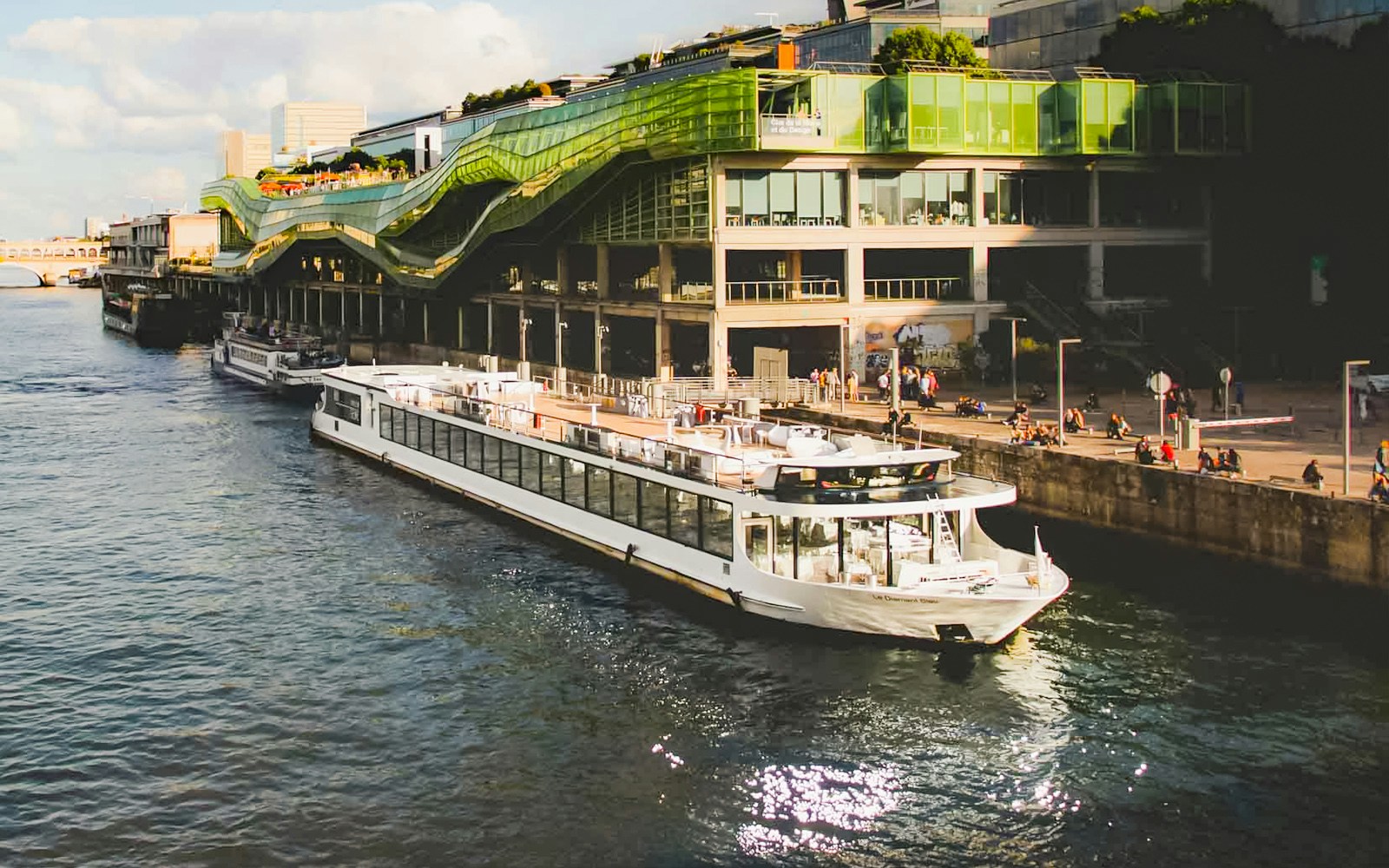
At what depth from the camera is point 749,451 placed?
154ft

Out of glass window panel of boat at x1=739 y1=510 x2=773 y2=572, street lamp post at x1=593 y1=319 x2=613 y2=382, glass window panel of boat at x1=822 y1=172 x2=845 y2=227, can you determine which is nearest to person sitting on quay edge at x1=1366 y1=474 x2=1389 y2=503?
glass window panel of boat at x1=739 y1=510 x2=773 y2=572

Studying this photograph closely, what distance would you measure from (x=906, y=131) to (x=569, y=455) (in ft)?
115

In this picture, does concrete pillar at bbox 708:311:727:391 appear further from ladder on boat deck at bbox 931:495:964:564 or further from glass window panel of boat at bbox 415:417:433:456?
ladder on boat deck at bbox 931:495:964:564

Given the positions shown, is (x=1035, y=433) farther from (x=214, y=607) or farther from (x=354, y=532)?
(x=214, y=607)

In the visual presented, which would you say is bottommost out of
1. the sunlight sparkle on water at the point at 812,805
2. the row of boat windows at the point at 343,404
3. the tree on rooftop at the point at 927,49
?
the sunlight sparkle on water at the point at 812,805

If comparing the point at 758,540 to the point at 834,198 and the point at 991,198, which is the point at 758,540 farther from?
the point at 991,198

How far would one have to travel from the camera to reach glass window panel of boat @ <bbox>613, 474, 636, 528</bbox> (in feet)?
156

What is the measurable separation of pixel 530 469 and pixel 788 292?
102 ft

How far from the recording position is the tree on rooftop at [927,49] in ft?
334

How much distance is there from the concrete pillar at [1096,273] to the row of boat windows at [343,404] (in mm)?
39378

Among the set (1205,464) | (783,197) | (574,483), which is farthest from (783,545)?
(783,197)

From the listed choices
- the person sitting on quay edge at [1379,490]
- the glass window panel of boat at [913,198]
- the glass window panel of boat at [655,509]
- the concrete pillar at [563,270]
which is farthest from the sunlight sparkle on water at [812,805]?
the concrete pillar at [563,270]

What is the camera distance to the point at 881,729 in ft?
108

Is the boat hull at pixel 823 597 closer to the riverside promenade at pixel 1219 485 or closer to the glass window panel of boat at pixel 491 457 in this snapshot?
the glass window panel of boat at pixel 491 457
